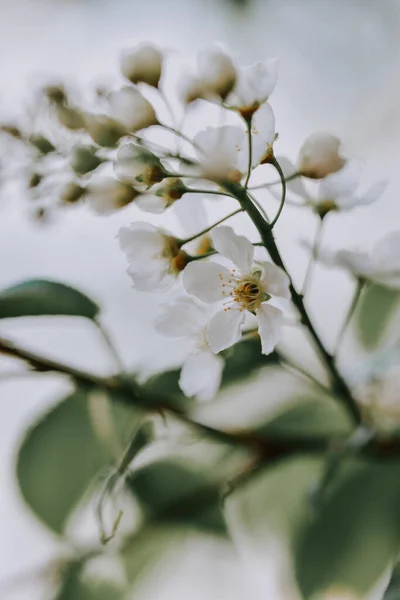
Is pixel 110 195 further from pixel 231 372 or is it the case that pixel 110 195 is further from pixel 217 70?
pixel 231 372

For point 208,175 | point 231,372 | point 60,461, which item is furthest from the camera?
point 60,461

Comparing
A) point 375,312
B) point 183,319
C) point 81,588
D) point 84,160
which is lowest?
point 81,588

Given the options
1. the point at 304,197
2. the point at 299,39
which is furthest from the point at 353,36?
the point at 304,197

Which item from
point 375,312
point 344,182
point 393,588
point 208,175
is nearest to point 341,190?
point 344,182

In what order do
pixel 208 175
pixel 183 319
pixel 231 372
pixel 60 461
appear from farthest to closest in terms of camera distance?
pixel 60 461 → pixel 231 372 → pixel 183 319 → pixel 208 175

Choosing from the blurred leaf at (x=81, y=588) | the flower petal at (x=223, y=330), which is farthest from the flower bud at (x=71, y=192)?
the blurred leaf at (x=81, y=588)

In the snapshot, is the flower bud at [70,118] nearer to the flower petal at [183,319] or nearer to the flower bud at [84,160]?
the flower bud at [84,160]

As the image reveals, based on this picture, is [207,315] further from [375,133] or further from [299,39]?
[299,39]
